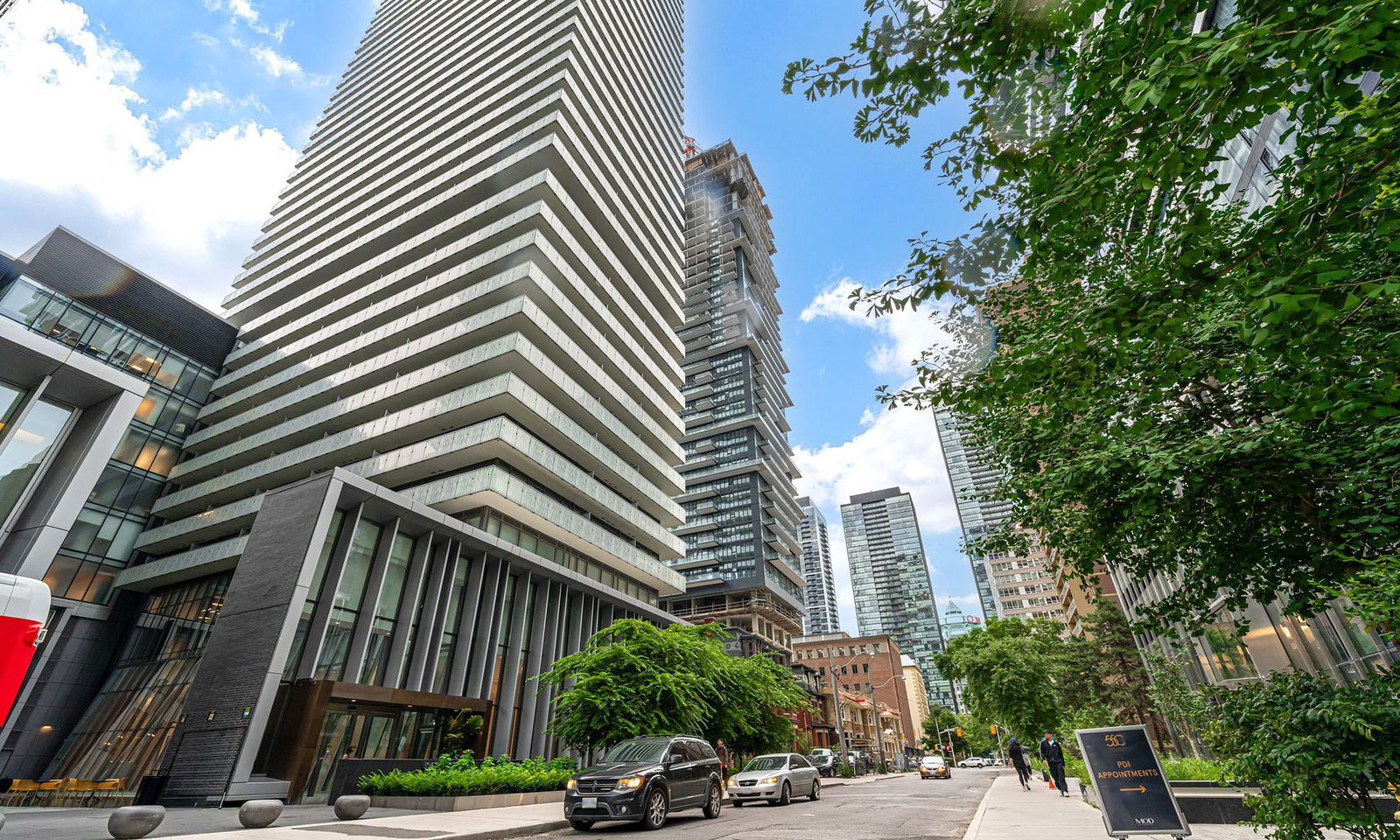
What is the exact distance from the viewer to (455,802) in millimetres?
14836

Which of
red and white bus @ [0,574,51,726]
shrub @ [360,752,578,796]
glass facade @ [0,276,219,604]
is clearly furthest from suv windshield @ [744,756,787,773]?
glass facade @ [0,276,219,604]

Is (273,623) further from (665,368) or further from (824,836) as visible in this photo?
(665,368)

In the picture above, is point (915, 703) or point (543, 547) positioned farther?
point (915, 703)

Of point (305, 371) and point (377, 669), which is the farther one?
point (305, 371)

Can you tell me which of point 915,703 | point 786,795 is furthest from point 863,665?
point 786,795

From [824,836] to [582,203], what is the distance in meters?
44.4

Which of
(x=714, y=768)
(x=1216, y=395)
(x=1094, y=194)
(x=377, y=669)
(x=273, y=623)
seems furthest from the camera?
(x=377, y=669)

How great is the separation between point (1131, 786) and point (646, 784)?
7921 millimetres

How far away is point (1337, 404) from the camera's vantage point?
5582 millimetres

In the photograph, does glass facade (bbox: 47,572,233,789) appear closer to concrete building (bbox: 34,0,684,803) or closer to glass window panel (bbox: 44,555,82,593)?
concrete building (bbox: 34,0,684,803)

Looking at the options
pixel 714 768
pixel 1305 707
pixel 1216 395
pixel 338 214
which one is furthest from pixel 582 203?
pixel 1305 707

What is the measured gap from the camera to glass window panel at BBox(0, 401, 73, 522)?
51.4 feet

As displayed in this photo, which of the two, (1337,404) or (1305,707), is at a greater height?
(1337,404)

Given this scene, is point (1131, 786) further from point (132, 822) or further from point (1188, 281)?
point (132, 822)
